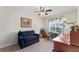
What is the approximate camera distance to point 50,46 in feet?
5.53

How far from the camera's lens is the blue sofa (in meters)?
1.66

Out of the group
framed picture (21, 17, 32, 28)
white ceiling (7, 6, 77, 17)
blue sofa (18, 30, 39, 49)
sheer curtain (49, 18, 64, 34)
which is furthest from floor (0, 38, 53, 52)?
white ceiling (7, 6, 77, 17)

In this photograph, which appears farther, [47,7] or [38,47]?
[38,47]

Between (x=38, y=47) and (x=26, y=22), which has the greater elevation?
(x=26, y=22)

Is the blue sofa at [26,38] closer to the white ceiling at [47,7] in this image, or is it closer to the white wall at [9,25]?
the white wall at [9,25]

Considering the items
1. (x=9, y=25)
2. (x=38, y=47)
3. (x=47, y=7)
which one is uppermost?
(x=47, y=7)

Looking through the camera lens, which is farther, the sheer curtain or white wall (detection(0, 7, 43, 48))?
the sheer curtain

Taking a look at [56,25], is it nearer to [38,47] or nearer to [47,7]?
[47,7]

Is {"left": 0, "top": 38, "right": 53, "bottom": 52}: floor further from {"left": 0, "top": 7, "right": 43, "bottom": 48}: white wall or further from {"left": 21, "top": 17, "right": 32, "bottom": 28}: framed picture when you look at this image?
{"left": 21, "top": 17, "right": 32, "bottom": 28}: framed picture

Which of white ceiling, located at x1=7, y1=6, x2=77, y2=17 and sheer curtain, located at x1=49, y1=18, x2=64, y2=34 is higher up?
white ceiling, located at x1=7, y1=6, x2=77, y2=17

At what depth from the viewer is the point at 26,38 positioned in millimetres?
1727

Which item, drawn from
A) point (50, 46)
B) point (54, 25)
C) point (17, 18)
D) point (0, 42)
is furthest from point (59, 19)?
point (0, 42)

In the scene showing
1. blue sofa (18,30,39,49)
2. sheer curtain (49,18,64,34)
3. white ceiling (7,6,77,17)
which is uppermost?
white ceiling (7,6,77,17)

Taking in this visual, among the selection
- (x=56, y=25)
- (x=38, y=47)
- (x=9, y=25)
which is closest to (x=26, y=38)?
(x=38, y=47)
